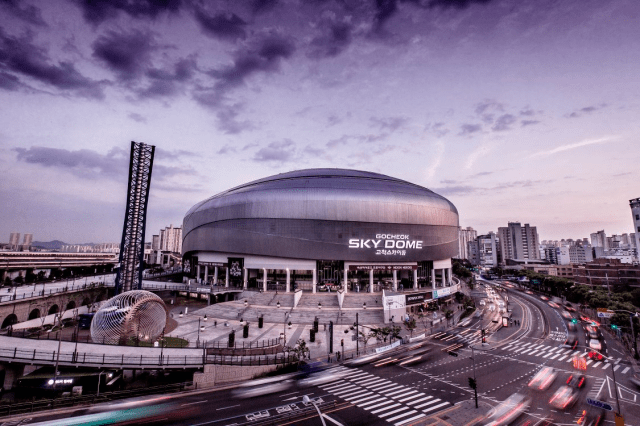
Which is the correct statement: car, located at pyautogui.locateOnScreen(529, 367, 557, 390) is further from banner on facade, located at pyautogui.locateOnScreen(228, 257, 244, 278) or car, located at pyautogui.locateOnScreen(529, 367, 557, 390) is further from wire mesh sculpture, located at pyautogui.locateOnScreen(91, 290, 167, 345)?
banner on facade, located at pyautogui.locateOnScreen(228, 257, 244, 278)

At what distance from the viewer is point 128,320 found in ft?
109

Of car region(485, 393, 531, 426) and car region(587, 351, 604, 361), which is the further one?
car region(587, 351, 604, 361)

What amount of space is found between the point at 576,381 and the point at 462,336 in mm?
19355

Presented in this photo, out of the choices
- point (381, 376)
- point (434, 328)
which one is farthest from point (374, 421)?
point (434, 328)

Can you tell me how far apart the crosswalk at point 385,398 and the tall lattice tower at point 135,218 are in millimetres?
48608

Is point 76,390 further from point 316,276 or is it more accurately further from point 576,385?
point 316,276

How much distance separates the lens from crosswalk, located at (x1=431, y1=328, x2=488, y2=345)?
47.8 metres

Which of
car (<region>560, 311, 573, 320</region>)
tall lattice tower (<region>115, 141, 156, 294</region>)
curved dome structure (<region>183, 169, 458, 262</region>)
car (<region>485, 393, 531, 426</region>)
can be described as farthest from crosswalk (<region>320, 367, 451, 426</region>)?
car (<region>560, 311, 573, 320</region>)

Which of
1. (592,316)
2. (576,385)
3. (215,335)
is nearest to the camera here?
(576,385)

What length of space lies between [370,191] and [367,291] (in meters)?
25.5

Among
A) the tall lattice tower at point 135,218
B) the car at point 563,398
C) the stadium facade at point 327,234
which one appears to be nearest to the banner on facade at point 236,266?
the stadium facade at point 327,234

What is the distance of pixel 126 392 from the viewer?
27.3 meters

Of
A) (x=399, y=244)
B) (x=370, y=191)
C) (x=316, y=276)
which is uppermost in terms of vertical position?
(x=370, y=191)

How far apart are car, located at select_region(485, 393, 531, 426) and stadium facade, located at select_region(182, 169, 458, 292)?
4869cm
